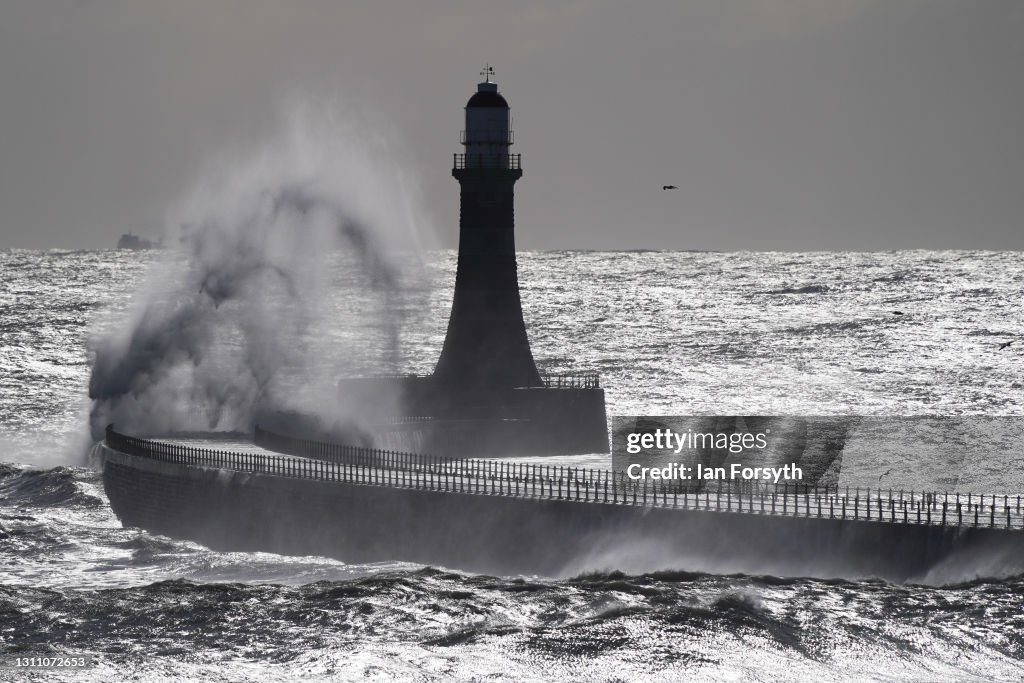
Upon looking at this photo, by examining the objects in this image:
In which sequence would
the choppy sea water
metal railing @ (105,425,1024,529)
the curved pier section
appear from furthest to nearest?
1. metal railing @ (105,425,1024,529)
2. the curved pier section
3. the choppy sea water

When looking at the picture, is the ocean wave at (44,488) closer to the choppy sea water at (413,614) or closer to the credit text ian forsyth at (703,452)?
the choppy sea water at (413,614)

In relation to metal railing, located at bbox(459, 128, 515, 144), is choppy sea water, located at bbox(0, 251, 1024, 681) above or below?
A: below

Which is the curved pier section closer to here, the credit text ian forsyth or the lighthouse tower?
the credit text ian forsyth

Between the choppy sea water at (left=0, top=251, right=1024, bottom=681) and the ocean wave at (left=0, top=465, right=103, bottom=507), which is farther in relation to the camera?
the ocean wave at (left=0, top=465, right=103, bottom=507)

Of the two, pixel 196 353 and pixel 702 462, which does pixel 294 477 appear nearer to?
pixel 702 462

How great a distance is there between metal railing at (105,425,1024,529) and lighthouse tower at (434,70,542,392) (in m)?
6.29

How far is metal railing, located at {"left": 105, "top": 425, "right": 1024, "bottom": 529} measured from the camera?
1690 inches

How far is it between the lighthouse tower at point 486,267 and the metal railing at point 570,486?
6287 millimetres

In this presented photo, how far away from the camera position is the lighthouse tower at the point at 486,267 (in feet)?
198

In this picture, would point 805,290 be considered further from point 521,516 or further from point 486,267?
point 521,516

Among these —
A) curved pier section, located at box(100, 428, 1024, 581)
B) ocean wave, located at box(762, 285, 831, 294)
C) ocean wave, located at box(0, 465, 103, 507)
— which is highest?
ocean wave, located at box(762, 285, 831, 294)

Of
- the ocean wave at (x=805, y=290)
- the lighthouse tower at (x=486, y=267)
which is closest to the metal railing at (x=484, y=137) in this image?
the lighthouse tower at (x=486, y=267)

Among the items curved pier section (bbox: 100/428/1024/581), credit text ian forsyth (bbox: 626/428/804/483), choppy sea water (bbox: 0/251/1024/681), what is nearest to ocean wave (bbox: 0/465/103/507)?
choppy sea water (bbox: 0/251/1024/681)

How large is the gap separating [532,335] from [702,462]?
84.6 metres
